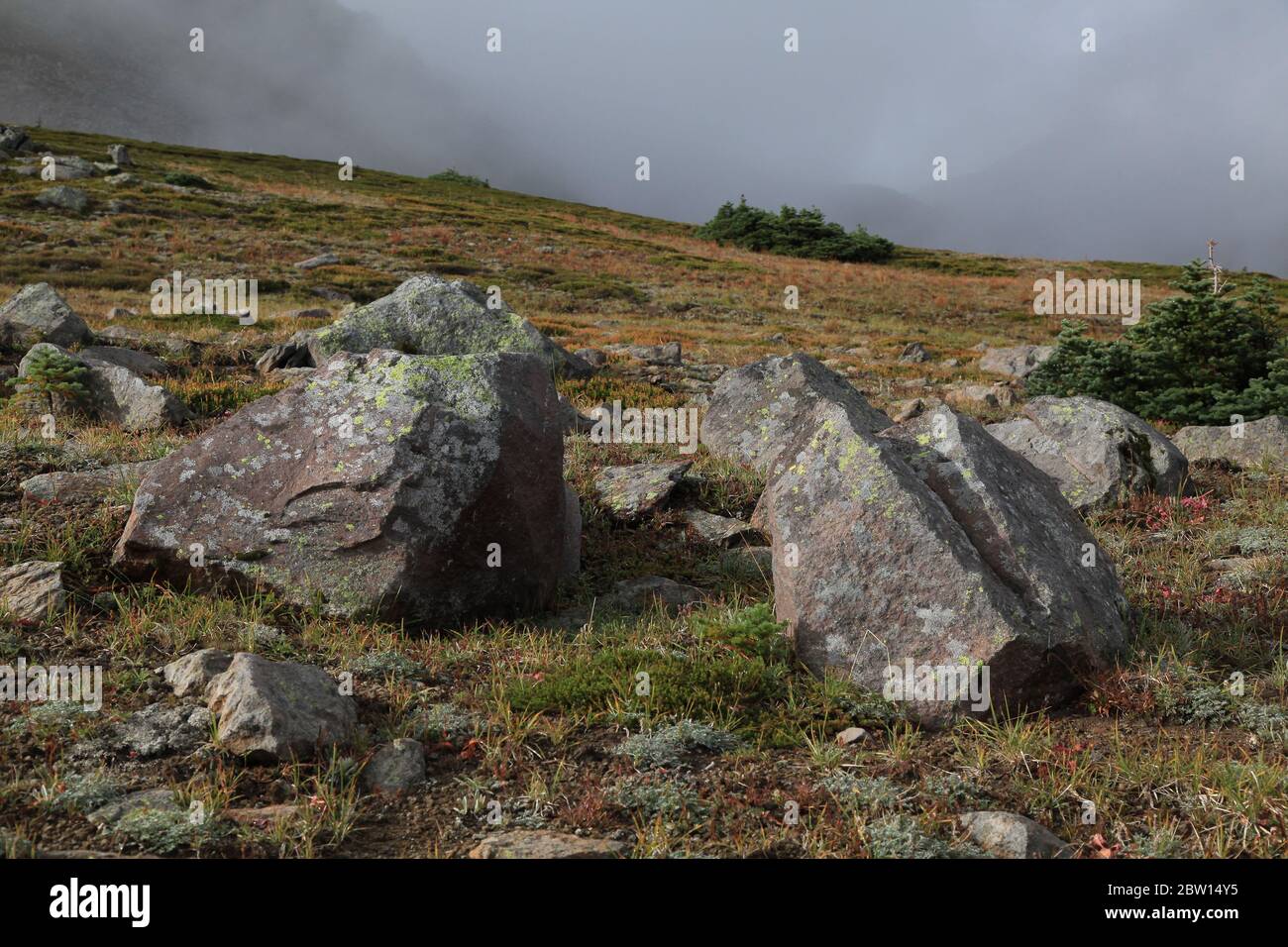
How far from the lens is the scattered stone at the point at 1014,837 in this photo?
4.52m

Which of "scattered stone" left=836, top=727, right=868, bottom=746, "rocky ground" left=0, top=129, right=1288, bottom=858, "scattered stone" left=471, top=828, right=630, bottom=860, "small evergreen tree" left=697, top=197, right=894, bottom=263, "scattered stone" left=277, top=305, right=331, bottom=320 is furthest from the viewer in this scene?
"small evergreen tree" left=697, top=197, right=894, bottom=263

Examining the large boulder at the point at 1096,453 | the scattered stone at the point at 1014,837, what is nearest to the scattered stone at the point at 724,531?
the large boulder at the point at 1096,453

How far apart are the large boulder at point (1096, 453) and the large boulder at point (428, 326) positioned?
749 cm

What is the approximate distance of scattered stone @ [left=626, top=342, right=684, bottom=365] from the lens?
2223 centimetres

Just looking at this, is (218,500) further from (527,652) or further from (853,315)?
(853,315)

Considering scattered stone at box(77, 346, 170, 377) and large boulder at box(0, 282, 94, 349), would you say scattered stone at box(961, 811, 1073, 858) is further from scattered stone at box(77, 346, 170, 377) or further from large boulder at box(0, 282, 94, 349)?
large boulder at box(0, 282, 94, 349)

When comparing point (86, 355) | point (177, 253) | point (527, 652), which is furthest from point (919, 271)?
point (527, 652)

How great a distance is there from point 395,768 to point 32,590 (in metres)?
3.71

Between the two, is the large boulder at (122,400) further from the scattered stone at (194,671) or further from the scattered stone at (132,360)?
the scattered stone at (194,671)

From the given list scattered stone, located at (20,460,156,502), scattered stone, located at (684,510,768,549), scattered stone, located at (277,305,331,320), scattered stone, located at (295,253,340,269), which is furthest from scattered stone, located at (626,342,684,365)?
scattered stone, located at (295,253,340,269)

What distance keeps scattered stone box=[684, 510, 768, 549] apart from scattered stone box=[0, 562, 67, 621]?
19.2 feet

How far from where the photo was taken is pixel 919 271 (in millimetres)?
64500
